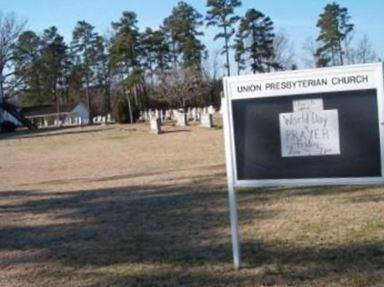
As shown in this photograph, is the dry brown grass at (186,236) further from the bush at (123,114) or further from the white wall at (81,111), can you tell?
the white wall at (81,111)

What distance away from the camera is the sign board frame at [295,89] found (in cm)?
535

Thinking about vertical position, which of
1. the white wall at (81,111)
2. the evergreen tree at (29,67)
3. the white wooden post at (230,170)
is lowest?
the white wooden post at (230,170)

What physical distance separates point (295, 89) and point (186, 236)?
2289mm

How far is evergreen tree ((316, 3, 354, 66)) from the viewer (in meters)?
80.2

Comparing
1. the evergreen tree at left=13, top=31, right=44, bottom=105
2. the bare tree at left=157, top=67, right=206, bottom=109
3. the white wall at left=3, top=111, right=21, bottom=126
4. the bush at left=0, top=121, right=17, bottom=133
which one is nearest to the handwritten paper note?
the bush at left=0, top=121, right=17, bottom=133

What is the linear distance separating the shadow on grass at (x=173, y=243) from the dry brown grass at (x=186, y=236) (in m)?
0.01

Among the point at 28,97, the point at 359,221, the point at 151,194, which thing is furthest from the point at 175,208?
the point at 28,97

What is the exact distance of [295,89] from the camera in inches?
218

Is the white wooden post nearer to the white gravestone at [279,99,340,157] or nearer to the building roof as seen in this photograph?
the white gravestone at [279,99,340,157]

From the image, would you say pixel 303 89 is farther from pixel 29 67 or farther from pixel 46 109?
pixel 46 109

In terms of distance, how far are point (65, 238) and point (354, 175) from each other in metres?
3.39

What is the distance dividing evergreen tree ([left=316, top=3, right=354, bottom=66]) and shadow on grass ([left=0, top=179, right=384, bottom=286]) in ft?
234

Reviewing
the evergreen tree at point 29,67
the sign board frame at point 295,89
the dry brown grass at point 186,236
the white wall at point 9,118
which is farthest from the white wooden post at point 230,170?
the evergreen tree at point 29,67

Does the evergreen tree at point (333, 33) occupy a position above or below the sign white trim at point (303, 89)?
above
